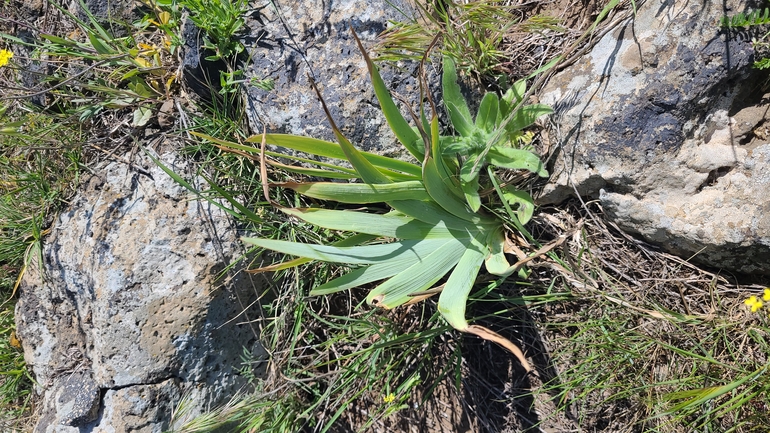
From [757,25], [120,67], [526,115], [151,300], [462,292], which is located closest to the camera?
[757,25]

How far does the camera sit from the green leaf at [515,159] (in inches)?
60.4

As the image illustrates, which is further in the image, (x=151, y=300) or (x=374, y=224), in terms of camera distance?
(x=151, y=300)

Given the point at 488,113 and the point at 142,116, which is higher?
the point at 142,116

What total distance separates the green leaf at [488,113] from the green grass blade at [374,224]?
366 millimetres

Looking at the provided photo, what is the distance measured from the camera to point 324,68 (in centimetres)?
180

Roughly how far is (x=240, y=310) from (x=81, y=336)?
0.81m

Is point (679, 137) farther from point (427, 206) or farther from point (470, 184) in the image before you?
point (427, 206)

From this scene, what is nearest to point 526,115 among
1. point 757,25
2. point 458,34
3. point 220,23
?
point 458,34

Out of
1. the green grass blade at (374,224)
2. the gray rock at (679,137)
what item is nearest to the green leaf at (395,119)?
the green grass blade at (374,224)

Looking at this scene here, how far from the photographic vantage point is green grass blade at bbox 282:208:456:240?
1.45 meters

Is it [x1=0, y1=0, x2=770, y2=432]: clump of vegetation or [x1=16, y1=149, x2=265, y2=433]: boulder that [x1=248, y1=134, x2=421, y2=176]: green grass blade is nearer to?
[x1=0, y1=0, x2=770, y2=432]: clump of vegetation

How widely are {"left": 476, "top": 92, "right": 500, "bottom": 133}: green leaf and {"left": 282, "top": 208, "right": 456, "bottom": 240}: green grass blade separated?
366 mm

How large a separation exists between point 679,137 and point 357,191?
3.19 feet

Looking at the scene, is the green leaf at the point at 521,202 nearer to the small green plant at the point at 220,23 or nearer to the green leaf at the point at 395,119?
the green leaf at the point at 395,119
